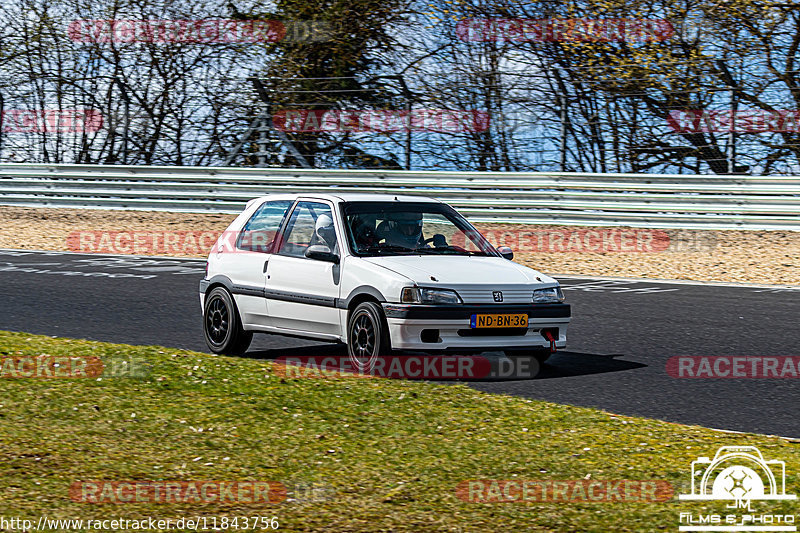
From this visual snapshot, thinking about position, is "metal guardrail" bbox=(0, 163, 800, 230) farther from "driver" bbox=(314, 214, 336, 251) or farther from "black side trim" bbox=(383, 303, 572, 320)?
"black side trim" bbox=(383, 303, 572, 320)

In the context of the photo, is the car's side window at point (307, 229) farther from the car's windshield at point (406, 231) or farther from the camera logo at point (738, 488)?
the camera logo at point (738, 488)

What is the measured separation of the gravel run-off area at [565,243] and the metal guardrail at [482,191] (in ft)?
0.91

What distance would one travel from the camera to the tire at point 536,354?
8.59m

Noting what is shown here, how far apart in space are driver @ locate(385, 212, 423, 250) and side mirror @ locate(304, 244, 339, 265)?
1.66ft

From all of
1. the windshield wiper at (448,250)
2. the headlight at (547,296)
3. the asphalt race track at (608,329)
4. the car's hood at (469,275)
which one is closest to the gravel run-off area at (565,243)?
the asphalt race track at (608,329)

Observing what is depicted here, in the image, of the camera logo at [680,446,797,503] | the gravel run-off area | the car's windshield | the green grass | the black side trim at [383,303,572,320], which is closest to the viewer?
the green grass

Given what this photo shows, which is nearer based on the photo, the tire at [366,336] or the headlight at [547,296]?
the tire at [366,336]

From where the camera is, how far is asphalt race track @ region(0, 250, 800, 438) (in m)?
7.54

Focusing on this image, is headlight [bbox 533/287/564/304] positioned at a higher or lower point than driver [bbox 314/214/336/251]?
lower

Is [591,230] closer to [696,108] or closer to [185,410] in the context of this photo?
[696,108]

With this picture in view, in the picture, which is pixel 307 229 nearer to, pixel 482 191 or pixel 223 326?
pixel 223 326

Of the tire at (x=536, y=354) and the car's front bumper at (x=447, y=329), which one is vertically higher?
the car's front bumper at (x=447, y=329)

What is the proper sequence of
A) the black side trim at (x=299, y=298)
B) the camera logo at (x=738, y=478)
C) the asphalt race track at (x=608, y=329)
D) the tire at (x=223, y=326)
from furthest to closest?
the tire at (x=223, y=326), the black side trim at (x=299, y=298), the asphalt race track at (x=608, y=329), the camera logo at (x=738, y=478)

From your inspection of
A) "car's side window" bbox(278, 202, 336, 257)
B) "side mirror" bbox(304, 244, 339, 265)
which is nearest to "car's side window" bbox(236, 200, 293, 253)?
"car's side window" bbox(278, 202, 336, 257)
